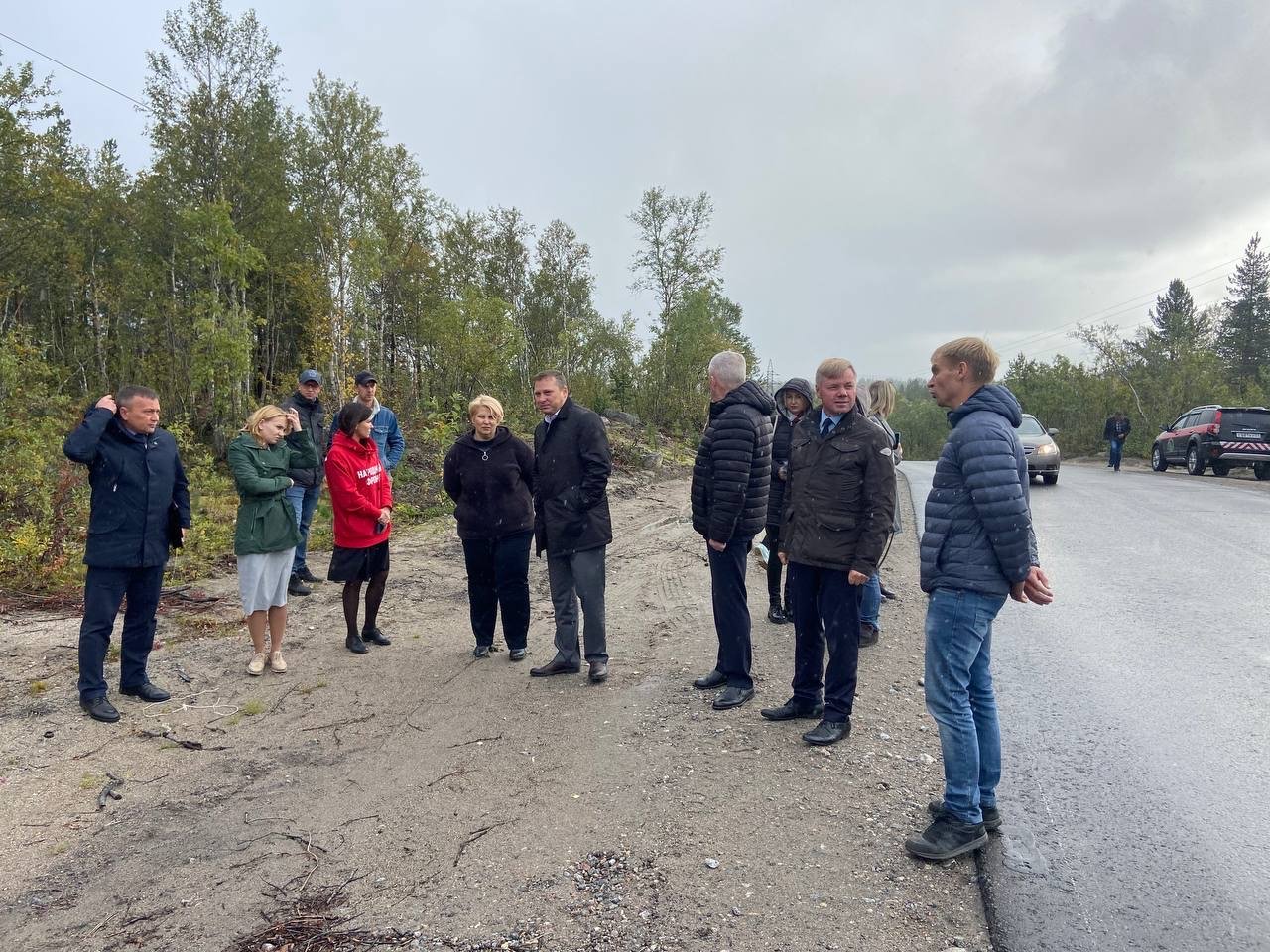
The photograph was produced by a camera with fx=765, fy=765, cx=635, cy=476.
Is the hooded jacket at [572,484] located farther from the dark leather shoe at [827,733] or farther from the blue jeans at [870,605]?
the blue jeans at [870,605]

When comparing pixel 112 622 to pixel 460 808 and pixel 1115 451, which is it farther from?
pixel 1115 451

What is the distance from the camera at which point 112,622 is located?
482 centimetres

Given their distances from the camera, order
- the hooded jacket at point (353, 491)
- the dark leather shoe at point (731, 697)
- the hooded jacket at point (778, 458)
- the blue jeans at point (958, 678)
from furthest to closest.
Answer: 1. the hooded jacket at point (778, 458)
2. the hooded jacket at point (353, 491)
3. the dark leather shoe at point (731, 697)
4. the blue jeans at point (958, 678)

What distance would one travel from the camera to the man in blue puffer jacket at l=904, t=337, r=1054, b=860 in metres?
3.09

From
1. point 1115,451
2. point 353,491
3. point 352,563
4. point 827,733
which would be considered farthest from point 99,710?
point 1115,451

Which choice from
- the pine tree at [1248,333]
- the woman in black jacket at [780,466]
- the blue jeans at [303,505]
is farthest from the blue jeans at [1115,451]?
the pine tree at [1248,333]

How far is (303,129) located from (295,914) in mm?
24531

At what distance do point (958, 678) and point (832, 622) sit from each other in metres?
1.13

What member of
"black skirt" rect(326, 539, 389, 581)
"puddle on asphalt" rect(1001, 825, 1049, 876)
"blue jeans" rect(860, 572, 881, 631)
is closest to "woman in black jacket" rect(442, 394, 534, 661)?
"black skirt" rect(326, 539, 389, 581)

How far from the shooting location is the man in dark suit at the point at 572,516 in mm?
5395

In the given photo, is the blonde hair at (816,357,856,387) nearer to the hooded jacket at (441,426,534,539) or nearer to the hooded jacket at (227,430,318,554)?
the hooded jacket at (441,426,534,539)

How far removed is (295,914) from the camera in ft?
9.35

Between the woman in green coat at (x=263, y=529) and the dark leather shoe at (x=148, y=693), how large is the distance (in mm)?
622

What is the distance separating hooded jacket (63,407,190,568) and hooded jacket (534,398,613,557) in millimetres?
2503
